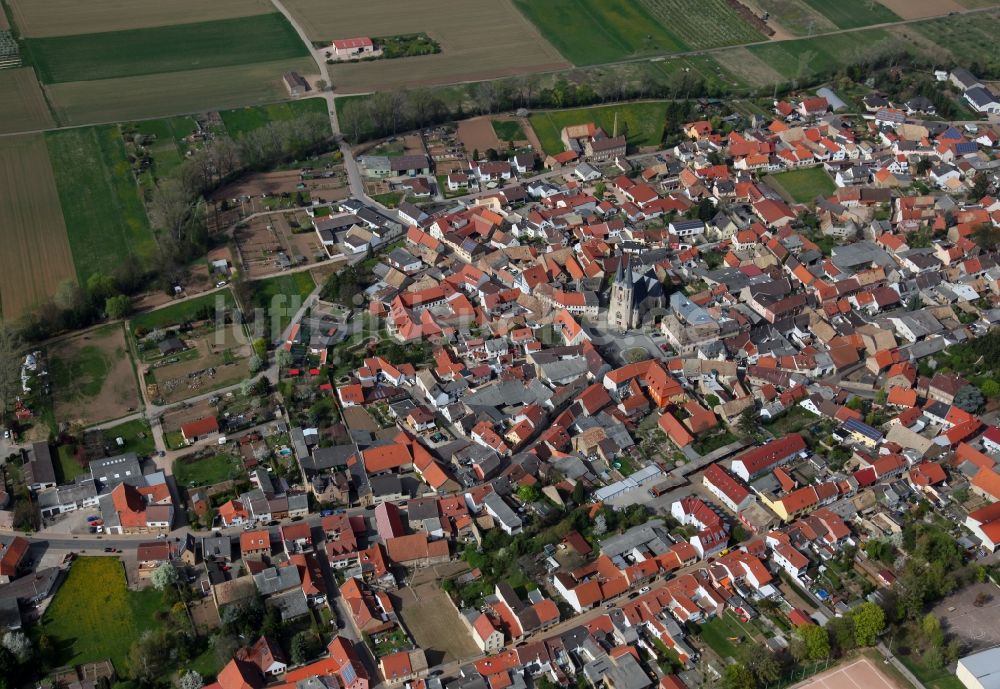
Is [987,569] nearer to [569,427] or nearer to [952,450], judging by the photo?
[952,450]

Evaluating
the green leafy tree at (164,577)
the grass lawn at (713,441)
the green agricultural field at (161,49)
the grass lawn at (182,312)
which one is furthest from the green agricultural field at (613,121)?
the green leafy tree at (164,577)

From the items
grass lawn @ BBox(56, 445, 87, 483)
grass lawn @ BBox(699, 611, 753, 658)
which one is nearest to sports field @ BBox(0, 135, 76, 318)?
grass lawn @ BBox(56, 445, 87, 483)

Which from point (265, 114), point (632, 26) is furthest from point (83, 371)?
point (632, 26)

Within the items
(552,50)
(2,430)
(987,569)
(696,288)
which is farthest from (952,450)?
(552,50)

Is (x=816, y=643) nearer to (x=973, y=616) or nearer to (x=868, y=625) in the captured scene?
(x=868, y=625)

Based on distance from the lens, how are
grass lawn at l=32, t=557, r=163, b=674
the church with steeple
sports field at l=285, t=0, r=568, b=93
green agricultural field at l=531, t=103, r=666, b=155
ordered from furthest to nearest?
sports field at l=285, t=0, r=568, b=93 → green agricultural field at l=531, t=103, r=666, b=155 → the church with steeple → grass lawn at l=32, t=557, r=163, b=674

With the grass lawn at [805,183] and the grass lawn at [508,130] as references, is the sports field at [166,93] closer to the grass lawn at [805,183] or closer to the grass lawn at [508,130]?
the grass lawn at [508,130]

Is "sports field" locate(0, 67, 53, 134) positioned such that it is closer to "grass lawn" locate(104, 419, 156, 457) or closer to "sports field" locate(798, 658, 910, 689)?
"grass lawn" locate(104, 419, 156, 457)
